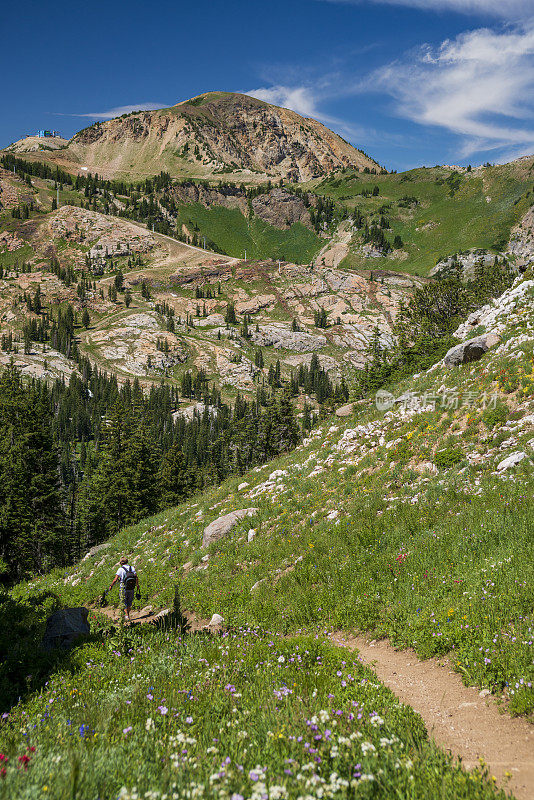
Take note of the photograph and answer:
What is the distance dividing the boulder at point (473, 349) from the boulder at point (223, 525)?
47.3ft

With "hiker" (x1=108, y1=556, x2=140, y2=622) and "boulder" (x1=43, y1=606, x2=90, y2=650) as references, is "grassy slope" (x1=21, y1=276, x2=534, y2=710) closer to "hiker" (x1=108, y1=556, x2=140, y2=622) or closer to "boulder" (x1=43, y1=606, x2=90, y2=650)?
"hiker" (x1=108, y1=556, x2=140, y2=622)

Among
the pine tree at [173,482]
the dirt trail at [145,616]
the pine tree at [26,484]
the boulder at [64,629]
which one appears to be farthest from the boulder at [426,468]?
the pine tree at [173,482]

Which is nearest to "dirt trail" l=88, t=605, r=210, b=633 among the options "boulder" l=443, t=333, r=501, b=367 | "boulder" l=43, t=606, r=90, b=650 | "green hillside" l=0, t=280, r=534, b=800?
"green hillside" l=0, t=280, r=534, b=800

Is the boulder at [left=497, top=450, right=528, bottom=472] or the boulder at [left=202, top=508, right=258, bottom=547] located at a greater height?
the boulder at [left=497, top=450, right=528, bottom=472]

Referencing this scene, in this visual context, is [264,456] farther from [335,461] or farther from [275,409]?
[335,461]

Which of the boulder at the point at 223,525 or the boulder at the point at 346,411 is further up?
the boulder at the point at 346,411

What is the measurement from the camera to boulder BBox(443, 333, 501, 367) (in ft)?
66.5

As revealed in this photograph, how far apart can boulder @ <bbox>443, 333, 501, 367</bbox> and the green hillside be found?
1.21m

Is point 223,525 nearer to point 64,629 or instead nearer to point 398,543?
point 64,629

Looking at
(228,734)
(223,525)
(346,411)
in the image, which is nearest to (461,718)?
(228,734)

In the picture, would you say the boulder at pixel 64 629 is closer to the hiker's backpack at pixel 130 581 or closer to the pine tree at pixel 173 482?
the hiker's backpack at pixel 130 581

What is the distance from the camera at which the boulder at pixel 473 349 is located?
66.5ft

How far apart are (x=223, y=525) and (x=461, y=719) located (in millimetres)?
13763

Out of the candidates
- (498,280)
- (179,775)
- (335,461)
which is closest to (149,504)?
(335,461)
